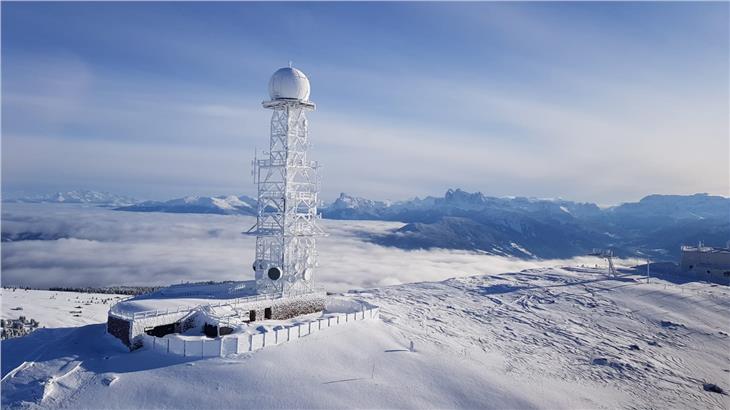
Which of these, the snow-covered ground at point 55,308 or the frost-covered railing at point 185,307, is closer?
the frost-covered railing at point 185,307

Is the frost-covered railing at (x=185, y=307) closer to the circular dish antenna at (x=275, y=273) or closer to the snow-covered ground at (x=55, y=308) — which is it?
the circular dish antenna at (x=275, y=273)

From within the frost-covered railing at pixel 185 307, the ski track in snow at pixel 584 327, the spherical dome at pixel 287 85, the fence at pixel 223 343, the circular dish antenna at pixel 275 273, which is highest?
the spherical dome at pixel 287 85

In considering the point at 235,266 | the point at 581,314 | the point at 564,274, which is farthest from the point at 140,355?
the point at 235,266

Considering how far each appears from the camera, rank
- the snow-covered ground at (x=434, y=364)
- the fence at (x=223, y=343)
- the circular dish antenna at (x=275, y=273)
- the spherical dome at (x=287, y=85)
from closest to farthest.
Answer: the snow-covered ground at (x=434, y=364)
the fence at (x=223, y=343)
the circular dish antenna at (x=275, y=273)
the spherical dome at (x=287, y=85)

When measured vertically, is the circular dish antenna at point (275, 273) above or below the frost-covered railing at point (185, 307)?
above

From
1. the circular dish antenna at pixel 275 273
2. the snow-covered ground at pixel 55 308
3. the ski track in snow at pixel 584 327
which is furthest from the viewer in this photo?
the snow-covered ground at pixel 55 308

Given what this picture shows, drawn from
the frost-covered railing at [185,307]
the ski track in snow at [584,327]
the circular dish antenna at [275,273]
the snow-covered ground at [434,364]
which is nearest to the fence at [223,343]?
the snow-covered ground at [434,364]

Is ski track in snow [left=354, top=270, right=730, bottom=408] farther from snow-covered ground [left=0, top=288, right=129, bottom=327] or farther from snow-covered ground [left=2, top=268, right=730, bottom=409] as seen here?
snow-covered ground [left=0, top=288, right=129, bottom=327]

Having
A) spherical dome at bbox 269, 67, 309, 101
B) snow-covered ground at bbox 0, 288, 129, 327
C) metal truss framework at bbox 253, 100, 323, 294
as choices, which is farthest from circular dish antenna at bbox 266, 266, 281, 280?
snow-covered ground at bbox 0, 288, 129, 327
